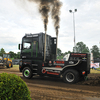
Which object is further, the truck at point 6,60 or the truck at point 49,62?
the truck at point 6,60

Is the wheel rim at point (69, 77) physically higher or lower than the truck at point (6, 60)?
lower

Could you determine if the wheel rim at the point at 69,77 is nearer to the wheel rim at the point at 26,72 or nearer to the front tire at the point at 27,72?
the front tire at the point at 27,72

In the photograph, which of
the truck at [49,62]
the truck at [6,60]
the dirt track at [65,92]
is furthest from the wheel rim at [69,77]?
the truck at [6,60]

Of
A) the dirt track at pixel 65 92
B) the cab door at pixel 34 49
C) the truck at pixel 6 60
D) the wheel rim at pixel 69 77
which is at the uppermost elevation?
the cab door at pixel 34 49

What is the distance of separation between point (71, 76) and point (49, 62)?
1885 mm

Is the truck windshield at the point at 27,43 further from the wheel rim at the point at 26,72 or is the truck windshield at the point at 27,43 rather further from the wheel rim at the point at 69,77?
the wheel rim at the point at 69,77

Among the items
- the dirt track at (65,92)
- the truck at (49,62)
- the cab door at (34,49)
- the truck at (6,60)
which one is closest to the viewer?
the dirt track at (65,92)

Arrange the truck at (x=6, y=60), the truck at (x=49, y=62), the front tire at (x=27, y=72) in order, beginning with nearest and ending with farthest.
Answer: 1. the truck at (x=49, y=62)
2. the front tire at (x=27, y=72)
3. the truck at (x=6, y=60)

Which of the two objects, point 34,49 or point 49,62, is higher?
point 34,49

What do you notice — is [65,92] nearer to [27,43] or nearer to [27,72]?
[27,72]

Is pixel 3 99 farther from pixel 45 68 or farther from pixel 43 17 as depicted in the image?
pixel 43 17

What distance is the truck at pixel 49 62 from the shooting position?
25.9ft

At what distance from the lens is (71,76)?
7973 millimetres

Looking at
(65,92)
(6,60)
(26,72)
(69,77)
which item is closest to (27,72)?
(26,72)
